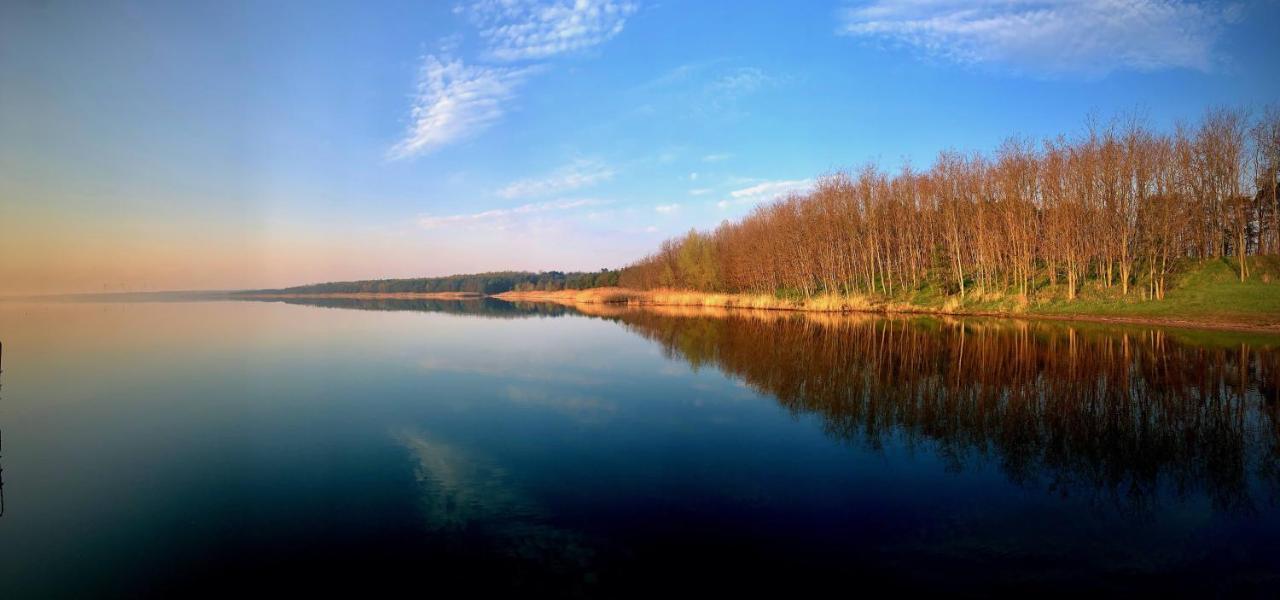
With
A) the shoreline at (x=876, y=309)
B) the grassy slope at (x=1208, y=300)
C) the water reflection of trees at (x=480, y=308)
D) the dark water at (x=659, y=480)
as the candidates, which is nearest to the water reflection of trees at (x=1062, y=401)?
the dark water at (x=659, y=480)

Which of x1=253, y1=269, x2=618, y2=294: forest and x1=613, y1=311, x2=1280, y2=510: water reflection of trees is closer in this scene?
x1=613, y1=311, x2=1280, y2=510: water reflection of trees

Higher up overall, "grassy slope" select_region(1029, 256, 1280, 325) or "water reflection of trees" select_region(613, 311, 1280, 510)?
"grassy slope" select_region(1029, 256, 1280, 325)

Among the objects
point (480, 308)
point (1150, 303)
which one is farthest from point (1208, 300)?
point (480, 308)

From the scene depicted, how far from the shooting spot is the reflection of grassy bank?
2288cm

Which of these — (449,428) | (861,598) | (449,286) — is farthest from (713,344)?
(449,286)

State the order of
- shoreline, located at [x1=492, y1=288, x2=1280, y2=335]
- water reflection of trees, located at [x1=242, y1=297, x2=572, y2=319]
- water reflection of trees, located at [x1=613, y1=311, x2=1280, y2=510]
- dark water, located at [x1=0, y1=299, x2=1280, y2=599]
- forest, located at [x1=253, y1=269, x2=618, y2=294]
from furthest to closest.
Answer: forest, located at [x1=253, y1=269, x2=618, y2=294] < water reflection of trees, located at [x1=242, y1=297, x2=572, y2=319] < shoreline, located at [x1=492, y1=288, x2=1280, y2=335] < water reflection of trees, located at [x1=613, y1=311, x2=1280, y2=510] < dark water, located at [x1=0, y1=299, x2=1280, y2=599]

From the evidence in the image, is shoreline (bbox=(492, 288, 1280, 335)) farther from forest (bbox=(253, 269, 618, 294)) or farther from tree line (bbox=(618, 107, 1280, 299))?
forest (bbox=(253, 269, 618, 294))

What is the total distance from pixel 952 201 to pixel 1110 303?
42.1ft

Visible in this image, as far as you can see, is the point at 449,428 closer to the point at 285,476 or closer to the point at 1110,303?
the point at 285,476

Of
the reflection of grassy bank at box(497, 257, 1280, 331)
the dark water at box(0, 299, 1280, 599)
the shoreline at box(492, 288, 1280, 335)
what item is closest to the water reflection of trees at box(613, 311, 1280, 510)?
the dark water at box(0, 299, 1280, 599)

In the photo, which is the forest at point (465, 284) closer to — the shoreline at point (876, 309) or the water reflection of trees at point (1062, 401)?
the shoreline at point (876, 309)

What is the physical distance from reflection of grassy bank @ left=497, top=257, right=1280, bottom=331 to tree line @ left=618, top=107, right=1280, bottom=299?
873mm

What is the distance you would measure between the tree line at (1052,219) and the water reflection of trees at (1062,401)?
12.6 meters

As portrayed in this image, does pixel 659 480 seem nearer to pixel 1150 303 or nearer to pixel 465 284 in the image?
pixel 1150 303
